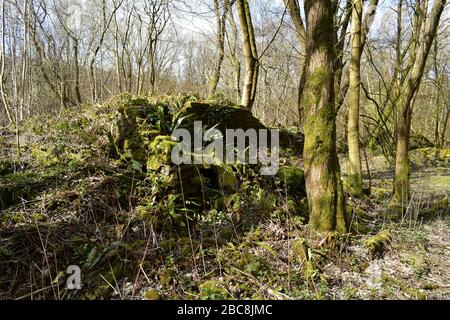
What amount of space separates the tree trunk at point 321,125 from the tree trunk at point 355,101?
213 cm

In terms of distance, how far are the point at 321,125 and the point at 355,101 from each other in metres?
2.36

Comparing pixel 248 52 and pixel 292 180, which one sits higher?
pixel 248 52

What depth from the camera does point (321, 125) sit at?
3.44 m

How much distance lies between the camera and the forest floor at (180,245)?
2.82 meters

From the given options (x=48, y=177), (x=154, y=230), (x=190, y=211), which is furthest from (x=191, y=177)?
(x=48, y=177)

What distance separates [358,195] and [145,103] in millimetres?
4056

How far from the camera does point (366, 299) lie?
107 inches

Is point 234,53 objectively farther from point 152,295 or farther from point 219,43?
point 152,295

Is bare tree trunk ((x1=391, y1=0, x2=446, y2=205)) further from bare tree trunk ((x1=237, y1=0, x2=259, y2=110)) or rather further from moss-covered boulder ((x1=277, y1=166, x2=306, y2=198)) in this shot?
bare tree trunk ((x1=237, y1=0, x2=259, y2=110))

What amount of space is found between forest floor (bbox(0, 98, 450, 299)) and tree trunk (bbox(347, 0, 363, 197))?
1.00 metres

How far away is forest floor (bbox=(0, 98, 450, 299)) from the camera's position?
282 centimetres

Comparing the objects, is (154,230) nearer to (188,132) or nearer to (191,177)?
(191,177)

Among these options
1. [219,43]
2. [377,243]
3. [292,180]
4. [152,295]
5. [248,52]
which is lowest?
[152,295]

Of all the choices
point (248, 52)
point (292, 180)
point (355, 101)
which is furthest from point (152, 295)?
point (248, 52)
